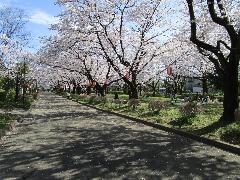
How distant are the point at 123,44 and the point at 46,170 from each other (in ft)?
94.3

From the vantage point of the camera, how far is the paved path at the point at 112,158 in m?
8.77

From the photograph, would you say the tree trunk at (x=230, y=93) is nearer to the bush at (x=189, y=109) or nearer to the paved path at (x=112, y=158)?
the bush at (x=189, y=109)

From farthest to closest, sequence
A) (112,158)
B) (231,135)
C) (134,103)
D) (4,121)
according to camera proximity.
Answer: (134,103) → (4,121) → (231,135) → (112,158)

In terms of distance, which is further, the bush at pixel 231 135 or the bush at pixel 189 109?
the bush at pixel 189 109

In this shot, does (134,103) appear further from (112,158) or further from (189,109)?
(112,158)

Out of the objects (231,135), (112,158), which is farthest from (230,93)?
(112,158)

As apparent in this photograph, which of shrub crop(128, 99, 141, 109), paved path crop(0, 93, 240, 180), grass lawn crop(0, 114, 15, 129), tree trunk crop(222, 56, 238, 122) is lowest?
paved path crop(0, 93, 240, 180)

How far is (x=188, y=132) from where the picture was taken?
52.2 ft

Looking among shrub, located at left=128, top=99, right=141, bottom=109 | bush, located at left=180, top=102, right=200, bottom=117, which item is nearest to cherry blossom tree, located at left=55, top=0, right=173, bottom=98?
shrub, located at left=128, top=99, right=141, bottom=109

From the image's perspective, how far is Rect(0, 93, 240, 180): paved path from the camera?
8.77m

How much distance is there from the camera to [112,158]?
10.7 m

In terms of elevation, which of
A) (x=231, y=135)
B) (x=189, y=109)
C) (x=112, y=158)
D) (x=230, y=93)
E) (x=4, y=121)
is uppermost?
(x=230, y=93)

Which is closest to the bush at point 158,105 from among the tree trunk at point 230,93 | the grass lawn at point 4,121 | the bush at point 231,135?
the grass lawn at point 4,121

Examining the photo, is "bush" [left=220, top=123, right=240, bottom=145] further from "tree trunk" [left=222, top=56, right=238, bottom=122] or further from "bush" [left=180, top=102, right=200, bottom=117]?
"bush" [left=180, top=102, right=200, bottom=117]
